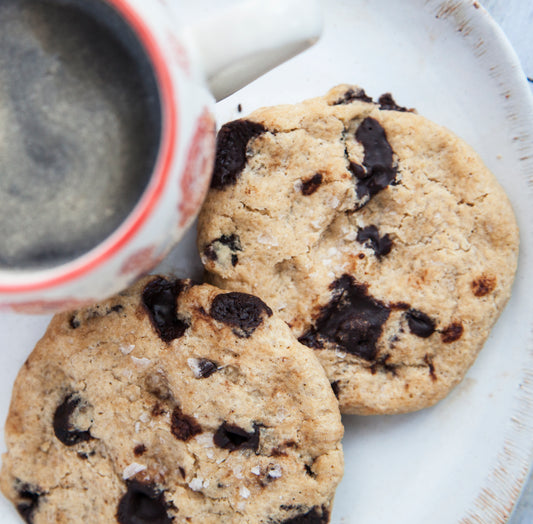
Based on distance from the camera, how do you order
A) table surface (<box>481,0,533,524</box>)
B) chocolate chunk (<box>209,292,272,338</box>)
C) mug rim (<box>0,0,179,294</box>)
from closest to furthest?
mug rim (<box>0,0,179,294</box>) → chocolate chunk (<box>209,292,272,338</box>) → table surface (<box>481,0,533,524</box>)

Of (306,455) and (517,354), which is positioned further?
(517,354)

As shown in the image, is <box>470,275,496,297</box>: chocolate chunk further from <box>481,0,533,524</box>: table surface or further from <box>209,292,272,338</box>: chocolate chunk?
<box>481,0,533,524</box>: table surface

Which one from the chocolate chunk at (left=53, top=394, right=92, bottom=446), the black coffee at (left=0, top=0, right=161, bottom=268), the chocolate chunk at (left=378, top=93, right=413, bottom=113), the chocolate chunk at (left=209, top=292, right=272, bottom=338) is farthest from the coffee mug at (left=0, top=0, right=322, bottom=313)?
the chocolate chunk at (left=378, top=93, right=413, bottom=113)

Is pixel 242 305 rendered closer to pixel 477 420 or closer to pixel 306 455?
pixel 306 455

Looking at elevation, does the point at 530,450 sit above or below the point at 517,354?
below

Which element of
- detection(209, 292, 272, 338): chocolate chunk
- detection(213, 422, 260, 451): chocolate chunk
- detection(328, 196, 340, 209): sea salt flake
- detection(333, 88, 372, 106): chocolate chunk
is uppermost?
detection(333, 88, 372, 106): chocolate chunk

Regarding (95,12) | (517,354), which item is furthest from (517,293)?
(95,12)
